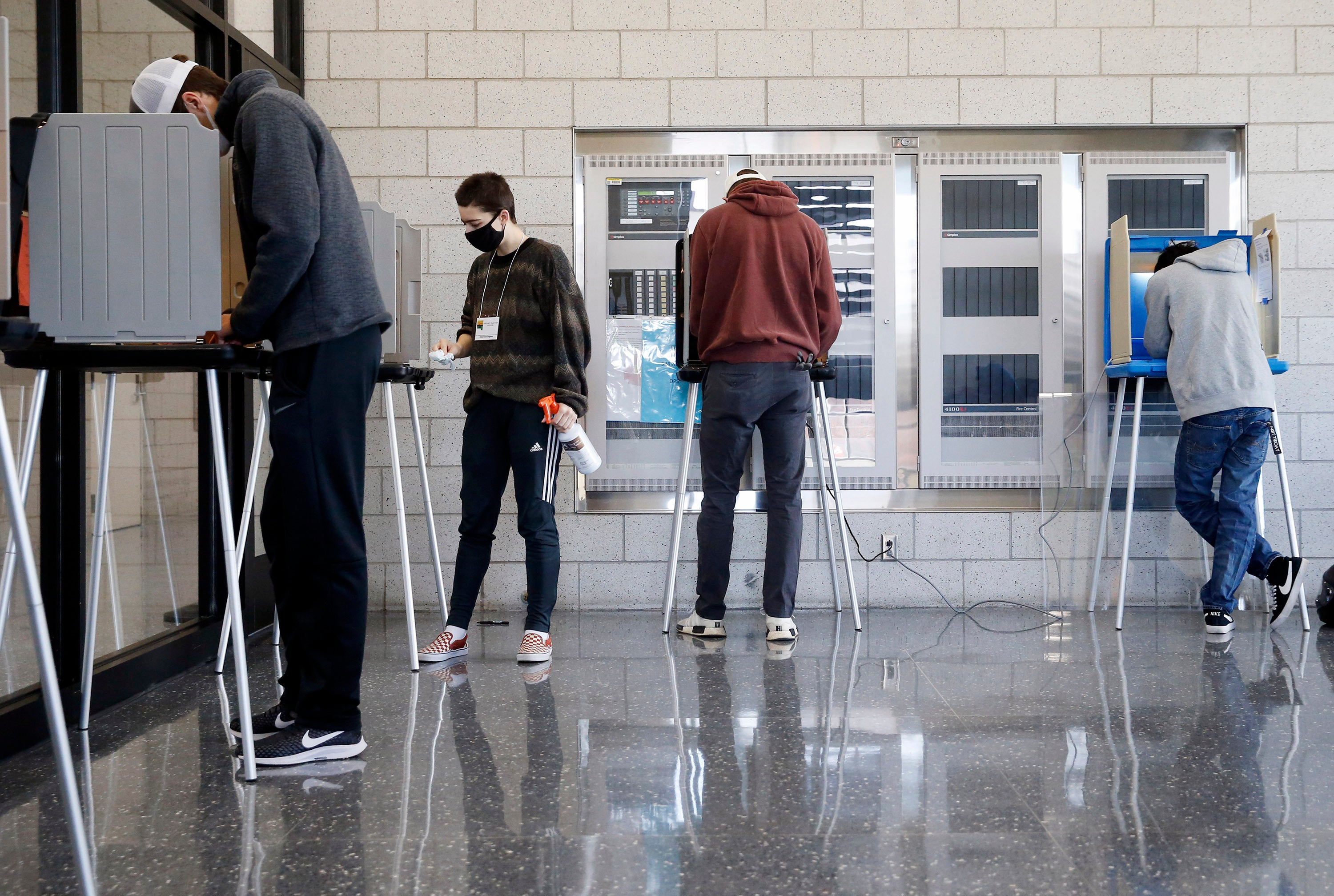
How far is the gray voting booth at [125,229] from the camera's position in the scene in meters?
1.92

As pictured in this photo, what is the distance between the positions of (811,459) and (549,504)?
126cm

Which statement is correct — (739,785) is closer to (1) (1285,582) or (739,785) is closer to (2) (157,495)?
(2) (157,495)

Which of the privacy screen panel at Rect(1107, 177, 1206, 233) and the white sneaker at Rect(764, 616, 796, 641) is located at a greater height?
the privacy screen panel at Rect(1107, 177, 1206, 233)

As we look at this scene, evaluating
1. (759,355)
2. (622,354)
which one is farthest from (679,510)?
(622,354)

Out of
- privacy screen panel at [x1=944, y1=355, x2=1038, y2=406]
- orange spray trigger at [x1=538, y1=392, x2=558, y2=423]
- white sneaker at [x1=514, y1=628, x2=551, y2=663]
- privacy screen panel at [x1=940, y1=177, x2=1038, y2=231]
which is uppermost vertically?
privacy screen panel at [x1=940, y1=177, x2=1038, y2=231]

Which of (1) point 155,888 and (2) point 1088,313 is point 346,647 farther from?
(2) point 1088,313

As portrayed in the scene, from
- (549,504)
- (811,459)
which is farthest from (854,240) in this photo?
(549,504)

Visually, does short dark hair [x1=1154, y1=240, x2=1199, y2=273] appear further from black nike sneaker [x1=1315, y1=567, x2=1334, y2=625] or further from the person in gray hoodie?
black nike sneaker [x1=1315, y1=567, x2=1334, y2=625]

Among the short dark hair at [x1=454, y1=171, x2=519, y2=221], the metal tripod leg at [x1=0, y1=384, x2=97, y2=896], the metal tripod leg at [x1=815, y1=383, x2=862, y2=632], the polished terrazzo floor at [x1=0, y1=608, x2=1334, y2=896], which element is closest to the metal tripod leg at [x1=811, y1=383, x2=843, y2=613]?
the metal tripod leg at [x1=815, y1=383, x2=862, y2=632]

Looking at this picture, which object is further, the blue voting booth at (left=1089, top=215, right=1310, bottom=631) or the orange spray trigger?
the blue voting booth at (left=1089, top=215, right=1310, bottom=631)

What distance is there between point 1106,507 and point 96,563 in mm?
3166

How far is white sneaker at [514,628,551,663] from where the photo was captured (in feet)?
9.61

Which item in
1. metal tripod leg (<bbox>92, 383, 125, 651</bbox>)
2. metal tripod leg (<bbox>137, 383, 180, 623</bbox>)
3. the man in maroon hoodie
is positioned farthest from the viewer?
the man in maroon hoodie

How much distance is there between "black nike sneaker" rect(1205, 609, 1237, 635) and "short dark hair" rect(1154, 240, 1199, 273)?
111 cm
